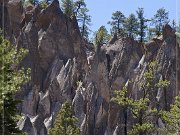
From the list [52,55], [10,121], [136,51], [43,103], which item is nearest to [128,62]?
[136,51]

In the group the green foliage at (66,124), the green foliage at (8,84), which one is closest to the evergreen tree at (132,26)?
the green foliage at (66,124)

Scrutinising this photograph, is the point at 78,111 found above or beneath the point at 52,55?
beneath

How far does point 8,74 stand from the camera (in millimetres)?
18875

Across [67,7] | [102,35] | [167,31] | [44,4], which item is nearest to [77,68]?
[167,31]

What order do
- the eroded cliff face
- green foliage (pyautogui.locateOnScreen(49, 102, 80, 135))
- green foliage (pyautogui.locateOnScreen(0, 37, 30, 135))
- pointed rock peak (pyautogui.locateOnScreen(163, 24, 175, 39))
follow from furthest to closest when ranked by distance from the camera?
pointed rock peak (pyautogui.locateOnScreen(163, 24, 175, 39))
the eroded cliff face
green foliage (pyautogui.locateOnScreen(49, 102, 80, 135))
green foliage (pyautogui.locateOnScreen(0, 37, 30, 135))

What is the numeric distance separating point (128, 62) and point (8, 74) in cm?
4253

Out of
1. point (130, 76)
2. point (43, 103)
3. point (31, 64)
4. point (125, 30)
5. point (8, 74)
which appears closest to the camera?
point (8, 74)

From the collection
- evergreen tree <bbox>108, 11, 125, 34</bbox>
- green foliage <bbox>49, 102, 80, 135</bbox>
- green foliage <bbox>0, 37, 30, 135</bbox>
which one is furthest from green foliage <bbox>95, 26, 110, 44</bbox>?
green foliage <bbox>0, 37, 30, 135</bbox>

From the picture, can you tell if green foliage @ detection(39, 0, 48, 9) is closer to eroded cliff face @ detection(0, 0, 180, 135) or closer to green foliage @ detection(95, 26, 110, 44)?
A: eroded cliff face @ detection(0, 0, 180, 135)

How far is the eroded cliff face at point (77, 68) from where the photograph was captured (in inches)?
2069

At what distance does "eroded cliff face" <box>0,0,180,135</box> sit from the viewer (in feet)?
172

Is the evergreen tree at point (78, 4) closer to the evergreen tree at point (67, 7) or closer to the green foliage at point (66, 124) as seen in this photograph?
the evergreen tree at point (67, 7)

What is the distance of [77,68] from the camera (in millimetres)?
57156

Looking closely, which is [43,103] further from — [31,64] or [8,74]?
[8,74]
